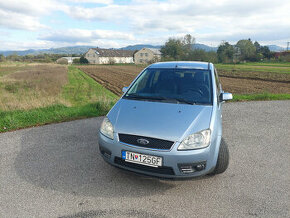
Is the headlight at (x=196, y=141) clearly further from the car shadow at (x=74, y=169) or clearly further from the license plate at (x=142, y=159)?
the car shadow at (x=74, y=169)

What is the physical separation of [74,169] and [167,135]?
1.82 m

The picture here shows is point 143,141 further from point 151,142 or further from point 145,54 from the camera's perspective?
point 145,54

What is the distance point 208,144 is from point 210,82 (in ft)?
4.88

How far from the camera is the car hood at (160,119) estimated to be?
2852mm

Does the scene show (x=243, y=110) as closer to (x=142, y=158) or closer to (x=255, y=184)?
(x=255, y=184)

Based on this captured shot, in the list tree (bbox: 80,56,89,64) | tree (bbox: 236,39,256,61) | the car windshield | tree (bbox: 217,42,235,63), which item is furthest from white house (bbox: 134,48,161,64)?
the car windshield

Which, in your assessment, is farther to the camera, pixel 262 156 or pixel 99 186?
pixel 262 156

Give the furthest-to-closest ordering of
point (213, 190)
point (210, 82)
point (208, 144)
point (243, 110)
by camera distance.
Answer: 1. point (243, 110)
2. point (210, 82)
3. point (213, 190)
4. point (208, 144)

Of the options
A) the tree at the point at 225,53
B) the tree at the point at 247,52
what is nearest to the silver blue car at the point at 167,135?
the tree at the point at 225,53

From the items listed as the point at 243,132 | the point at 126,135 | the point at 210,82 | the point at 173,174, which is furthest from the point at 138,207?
the point at 243,132

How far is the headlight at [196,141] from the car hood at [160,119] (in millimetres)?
59

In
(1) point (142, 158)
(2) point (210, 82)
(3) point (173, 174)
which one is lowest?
(3) point (173, 174)

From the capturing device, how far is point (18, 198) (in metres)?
2.89

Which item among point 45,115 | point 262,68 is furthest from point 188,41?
point 45,115
